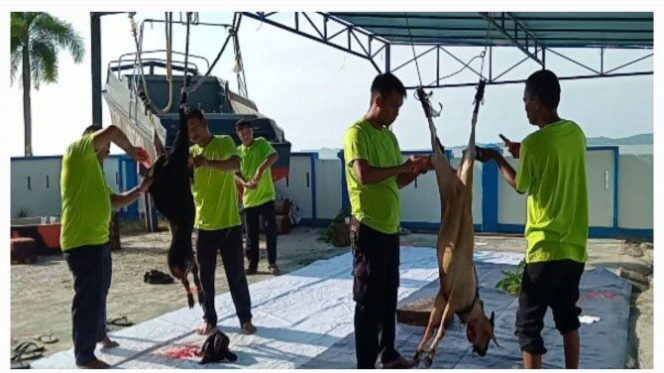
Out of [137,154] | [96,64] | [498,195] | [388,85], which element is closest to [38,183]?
[96,64]

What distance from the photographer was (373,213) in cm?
402

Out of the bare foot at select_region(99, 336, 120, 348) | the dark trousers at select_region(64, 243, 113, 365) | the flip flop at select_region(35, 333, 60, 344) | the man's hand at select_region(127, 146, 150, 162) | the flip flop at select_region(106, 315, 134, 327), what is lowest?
the flip flop at select_region(35, 333, 60, 344)

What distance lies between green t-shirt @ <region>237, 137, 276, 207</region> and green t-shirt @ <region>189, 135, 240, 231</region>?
7.49ft

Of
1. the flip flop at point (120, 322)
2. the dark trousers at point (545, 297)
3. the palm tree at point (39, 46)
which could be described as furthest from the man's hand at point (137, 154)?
the palm tree at point (39, 46)

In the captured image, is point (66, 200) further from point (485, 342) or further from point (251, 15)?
point (251, 15)

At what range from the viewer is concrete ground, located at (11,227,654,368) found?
5681mm

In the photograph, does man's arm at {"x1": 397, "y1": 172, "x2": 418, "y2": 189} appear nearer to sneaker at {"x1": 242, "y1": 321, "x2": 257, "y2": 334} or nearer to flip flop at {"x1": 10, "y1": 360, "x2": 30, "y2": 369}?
sneaker at {"x1": 242, "y1": 321, "x2": 257, "y2": 334}

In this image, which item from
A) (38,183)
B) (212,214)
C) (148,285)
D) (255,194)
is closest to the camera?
(212,214)

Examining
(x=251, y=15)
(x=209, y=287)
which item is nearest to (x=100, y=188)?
(x=209, y=287)

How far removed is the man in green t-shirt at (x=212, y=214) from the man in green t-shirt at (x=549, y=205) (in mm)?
2201

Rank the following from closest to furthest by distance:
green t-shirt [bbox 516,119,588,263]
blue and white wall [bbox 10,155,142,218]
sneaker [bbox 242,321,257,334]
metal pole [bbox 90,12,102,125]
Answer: green t-shirt [bbox 516,119,588,263] → sneaker [bbox 242,321,257,334] → metal pole [bbox 90,12,102,125] → blue and white wall [bbox 10,155,142,218]

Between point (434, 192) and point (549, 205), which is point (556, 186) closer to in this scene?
point (549, 205)

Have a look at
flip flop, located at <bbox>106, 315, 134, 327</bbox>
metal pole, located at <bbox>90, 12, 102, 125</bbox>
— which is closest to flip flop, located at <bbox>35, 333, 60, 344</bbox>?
flip flop, located at <bbox>106, 315, 134, 327</bbox>

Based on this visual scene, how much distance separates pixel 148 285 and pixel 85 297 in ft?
10.4
